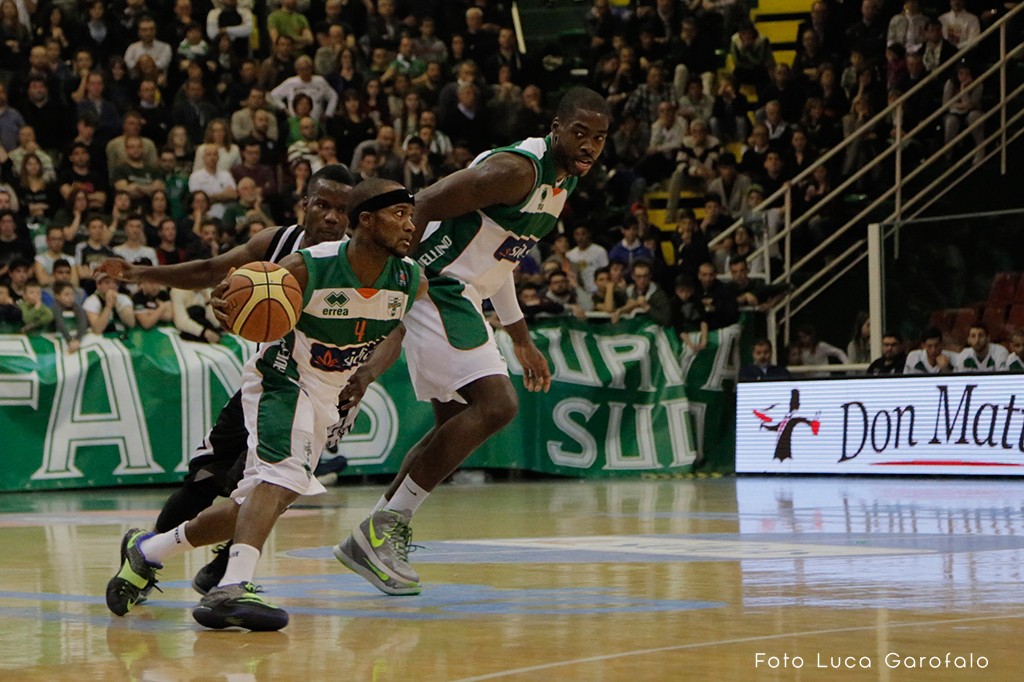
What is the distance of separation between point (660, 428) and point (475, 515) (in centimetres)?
644

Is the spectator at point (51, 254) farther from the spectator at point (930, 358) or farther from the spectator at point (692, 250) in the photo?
the spectator at point (930, 358)

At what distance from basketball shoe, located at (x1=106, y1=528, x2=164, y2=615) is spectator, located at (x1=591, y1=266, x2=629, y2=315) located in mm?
11912

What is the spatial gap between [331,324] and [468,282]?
1385 millimetres

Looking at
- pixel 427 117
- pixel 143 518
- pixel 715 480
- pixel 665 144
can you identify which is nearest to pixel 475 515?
pixel 143 518

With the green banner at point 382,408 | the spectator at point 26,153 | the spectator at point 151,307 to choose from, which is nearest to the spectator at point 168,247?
the spectator at point 151,307

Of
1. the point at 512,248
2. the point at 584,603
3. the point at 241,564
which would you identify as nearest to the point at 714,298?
the point at 512,248

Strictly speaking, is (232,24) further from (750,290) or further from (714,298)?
(750,290)

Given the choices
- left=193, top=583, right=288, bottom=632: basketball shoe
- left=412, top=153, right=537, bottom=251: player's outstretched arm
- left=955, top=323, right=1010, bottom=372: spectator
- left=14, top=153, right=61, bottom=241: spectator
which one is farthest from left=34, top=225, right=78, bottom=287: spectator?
left=193, top=583, right=288, bottom=632: basketball shoe

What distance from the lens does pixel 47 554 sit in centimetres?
875

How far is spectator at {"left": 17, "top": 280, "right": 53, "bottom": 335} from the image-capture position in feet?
50.5

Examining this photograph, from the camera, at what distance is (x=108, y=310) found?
15688 mm

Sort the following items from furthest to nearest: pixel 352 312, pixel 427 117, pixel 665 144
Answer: pixel 665 144 < pixel 427 117 < pixel 352 312

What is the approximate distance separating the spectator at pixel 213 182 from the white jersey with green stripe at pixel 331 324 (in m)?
11.7

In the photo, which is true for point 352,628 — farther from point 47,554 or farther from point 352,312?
point 47,554
